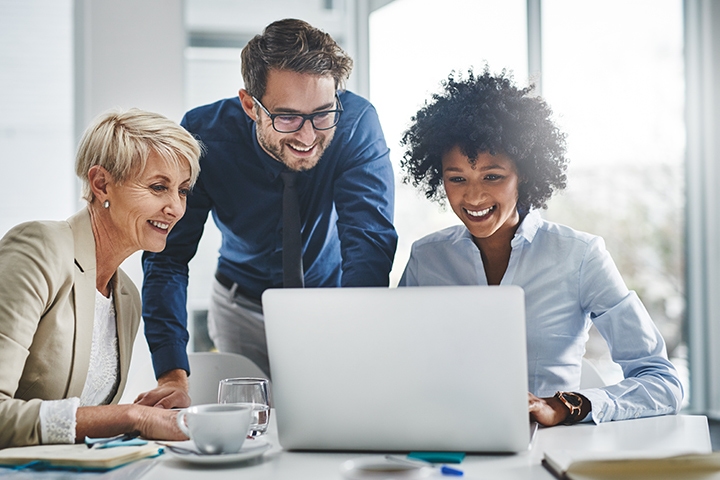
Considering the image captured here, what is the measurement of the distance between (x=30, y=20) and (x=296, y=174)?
1.74 meters

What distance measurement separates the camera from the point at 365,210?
2.06m

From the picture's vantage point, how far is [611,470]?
89 centimetres

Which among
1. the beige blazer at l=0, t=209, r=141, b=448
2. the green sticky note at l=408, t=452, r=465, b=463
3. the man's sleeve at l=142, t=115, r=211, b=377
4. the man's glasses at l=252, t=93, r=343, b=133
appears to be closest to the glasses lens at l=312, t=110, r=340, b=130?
the man's glasses at l=252, t=93, r=343, b=133

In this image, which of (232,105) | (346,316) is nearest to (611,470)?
(346,316)

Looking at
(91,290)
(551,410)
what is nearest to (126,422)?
(91,290)

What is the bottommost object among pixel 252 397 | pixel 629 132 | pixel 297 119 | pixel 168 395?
pixel 168 395

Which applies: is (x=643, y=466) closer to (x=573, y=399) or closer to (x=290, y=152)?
(x=573, y=399)

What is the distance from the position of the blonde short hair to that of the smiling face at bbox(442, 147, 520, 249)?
748 mm

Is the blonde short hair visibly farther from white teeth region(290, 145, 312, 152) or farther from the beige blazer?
white teeth region(290, 145, 312, 152)

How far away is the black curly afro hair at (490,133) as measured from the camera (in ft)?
6.01

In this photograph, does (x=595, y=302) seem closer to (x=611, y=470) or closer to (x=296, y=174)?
(x=611, y=470)

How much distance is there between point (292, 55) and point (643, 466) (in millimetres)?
1532

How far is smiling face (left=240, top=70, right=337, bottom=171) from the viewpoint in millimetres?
1991

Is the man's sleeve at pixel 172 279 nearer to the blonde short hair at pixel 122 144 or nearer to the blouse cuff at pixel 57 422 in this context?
the blonde short hair at pixel 122 144
